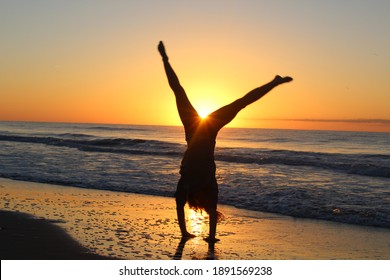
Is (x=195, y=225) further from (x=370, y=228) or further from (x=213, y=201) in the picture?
(x=370, y=228)

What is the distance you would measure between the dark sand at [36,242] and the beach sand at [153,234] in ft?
0.03

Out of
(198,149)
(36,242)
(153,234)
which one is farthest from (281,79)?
(36,242)

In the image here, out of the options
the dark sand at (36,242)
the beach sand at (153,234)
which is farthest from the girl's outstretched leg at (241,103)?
the dark sand at (36,242)

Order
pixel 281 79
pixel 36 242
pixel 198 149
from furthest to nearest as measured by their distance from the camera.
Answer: pixel 36 242
pixel 198 149
pixel 281 79

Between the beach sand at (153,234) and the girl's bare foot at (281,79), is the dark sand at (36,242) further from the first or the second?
the girl's bare foot at (281,79)

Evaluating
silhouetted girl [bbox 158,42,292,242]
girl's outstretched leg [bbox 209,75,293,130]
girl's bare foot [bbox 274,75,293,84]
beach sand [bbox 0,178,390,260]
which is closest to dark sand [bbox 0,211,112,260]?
beach sand [bbox 0,178,390,260]

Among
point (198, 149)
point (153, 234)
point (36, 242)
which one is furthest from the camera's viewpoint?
point (153, 234)

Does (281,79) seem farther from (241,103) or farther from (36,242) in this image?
(36,242)

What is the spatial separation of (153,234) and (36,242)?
176cm

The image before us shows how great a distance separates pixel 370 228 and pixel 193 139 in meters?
4.80

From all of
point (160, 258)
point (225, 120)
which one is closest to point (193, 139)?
point (225, 120)

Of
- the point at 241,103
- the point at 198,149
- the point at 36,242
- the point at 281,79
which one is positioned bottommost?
the point at 36,242

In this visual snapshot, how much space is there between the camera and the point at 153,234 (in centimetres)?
757

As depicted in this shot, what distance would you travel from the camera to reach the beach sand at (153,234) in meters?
6.55
